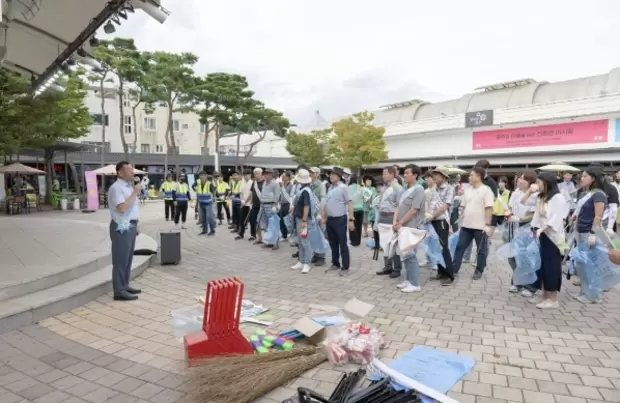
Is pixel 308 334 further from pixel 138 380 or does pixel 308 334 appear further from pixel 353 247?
pixel 353 247

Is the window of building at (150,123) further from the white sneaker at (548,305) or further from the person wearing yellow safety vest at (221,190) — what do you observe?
the white sneaker at (548,305)

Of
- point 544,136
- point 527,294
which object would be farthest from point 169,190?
point 544,136

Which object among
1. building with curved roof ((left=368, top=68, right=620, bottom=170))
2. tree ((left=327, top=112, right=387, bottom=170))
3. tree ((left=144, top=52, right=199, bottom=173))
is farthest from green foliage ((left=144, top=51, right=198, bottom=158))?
building with curved roof ((left=368, top=68, right=620, bottom=170))

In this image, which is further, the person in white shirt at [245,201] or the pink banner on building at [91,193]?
the pink banner on building at [91,193]

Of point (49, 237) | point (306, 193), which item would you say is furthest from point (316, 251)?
point (49, 237)

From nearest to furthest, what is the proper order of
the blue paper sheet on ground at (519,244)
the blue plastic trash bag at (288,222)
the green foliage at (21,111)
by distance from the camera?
the blue paper sheet on ground at (519,244)
the blue plastic trash bag at (288,222)
the green foliage at (21,111)

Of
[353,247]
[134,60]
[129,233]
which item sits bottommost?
[353,247]

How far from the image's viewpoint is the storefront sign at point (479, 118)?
2805 cm

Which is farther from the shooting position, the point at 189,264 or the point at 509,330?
the point at 189,264

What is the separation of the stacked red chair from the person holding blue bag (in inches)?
173

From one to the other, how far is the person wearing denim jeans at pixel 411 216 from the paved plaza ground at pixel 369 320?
23 centimetres

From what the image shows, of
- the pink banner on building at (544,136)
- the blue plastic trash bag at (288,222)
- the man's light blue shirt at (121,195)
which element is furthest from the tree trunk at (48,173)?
the pink banner on building at (544,136)

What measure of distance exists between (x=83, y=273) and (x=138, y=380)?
3280 mm

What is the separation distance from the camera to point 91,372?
3.40 meters
